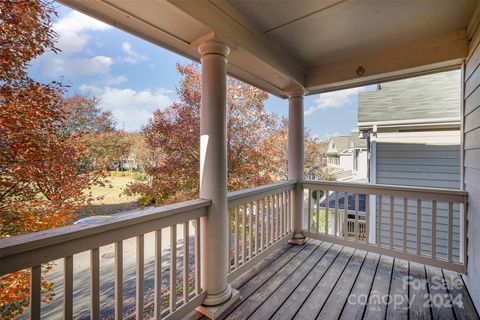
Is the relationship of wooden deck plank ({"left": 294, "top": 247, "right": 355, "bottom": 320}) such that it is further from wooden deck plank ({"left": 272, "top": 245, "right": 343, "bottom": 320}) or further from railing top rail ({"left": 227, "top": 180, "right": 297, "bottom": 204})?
railing top rail ({"left": 227, "top": 180, "right": 297, "bottom": 204})

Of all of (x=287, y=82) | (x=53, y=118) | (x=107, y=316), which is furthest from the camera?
(x=287, y=82)

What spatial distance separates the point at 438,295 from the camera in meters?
2.04

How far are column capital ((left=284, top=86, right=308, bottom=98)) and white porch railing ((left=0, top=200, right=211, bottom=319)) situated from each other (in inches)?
87.7

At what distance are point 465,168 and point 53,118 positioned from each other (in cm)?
411

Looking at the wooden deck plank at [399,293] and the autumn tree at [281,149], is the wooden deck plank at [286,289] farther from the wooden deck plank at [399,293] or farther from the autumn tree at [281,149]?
the autumn tree at [281,149]

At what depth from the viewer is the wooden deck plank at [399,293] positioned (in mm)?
1801

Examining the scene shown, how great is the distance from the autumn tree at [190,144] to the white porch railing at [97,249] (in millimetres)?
1782

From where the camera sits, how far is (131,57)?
113 inches

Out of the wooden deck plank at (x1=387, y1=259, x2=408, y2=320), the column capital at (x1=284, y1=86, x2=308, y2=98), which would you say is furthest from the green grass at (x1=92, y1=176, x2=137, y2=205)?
the wooden deck plank at (x1=387, y1=259, x2=408, y2=320)

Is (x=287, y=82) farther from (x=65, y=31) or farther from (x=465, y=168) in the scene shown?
(x=65, y=31)

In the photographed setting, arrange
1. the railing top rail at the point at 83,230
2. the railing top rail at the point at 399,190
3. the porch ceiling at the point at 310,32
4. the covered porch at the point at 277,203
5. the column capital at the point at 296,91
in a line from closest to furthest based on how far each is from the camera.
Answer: the railing top rail at the point at 83,230, the covered porch at the point at 277,203, the porch ceiling at the point at 310,32, the railing top rail at the point at 399,190, the column capital at the point at 296,91

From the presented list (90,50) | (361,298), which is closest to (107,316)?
(361,298)

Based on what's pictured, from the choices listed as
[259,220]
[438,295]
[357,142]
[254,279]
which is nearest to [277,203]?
[259,220]

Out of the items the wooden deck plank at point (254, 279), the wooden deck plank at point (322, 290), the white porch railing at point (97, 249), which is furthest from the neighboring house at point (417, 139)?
the white porch railing at point (97, 249)
